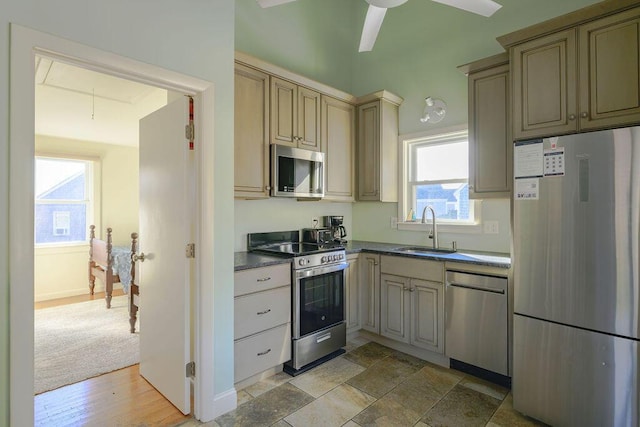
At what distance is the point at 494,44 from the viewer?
2971 millimetres

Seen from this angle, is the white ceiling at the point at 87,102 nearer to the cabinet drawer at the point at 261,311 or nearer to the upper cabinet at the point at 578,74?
the cabinet drawer at the point at 261,311

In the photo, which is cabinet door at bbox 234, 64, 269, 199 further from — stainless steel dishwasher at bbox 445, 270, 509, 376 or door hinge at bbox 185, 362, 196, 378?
stainless steel dishwasher at bbox 445, 270, 509, 376

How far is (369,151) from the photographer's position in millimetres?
3615

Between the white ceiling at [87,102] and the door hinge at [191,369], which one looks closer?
the door hinge at [191,369]

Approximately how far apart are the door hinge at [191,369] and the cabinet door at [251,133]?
1239 mm

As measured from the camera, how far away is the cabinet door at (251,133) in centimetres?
268

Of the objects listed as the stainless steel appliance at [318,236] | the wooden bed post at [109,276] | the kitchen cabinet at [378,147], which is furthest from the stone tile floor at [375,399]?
the wooden bed post at [109,276]

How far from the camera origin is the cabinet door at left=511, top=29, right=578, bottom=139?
201 cm

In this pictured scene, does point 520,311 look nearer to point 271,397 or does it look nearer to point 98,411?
point 271,397

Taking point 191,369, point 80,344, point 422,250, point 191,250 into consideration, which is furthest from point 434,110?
point 80,344

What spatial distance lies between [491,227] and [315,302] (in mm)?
1686

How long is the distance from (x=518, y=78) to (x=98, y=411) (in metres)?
3.52

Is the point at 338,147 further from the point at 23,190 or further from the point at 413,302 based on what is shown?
the point at 23,190

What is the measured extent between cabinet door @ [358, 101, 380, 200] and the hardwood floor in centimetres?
257
